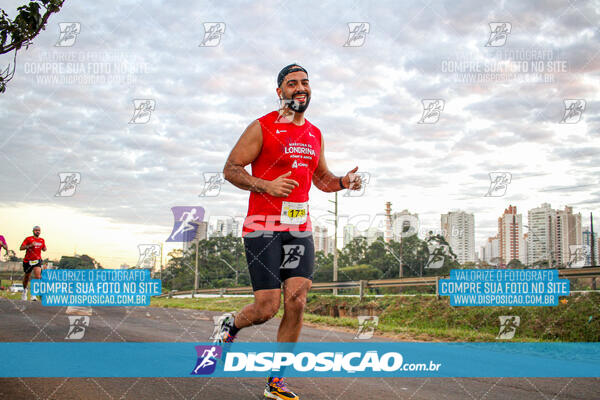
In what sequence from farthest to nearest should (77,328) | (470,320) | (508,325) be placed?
(470,320), (508,325), (77,328)

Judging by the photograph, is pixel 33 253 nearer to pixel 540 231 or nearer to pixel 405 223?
pixel 405 223

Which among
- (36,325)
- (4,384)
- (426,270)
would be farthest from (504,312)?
(426,270)

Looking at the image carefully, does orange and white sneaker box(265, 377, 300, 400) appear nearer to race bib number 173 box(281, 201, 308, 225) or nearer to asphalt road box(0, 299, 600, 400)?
asphalt road box(0, 299, 600, 400)

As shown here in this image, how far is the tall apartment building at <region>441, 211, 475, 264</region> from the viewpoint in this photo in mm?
18681

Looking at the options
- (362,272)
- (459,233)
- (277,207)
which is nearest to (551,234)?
(459,233)

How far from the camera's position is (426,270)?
80.0 feet

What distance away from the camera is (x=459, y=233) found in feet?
62.0

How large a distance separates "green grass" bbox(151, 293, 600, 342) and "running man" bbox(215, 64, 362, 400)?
238 inches

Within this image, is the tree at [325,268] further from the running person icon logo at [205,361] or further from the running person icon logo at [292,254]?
the running person icon logo at [292,254]

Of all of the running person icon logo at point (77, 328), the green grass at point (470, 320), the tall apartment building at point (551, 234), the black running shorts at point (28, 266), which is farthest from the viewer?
the tall apartment building at point (551, 234)

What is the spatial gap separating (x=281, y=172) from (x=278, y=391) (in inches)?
63.1

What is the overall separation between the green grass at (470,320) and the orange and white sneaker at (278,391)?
610 centimetres

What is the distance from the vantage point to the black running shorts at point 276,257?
11.8 ft

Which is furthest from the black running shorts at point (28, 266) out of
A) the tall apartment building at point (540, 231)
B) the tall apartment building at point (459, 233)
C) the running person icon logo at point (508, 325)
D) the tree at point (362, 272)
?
the tall apartment building at point (540, 231)
